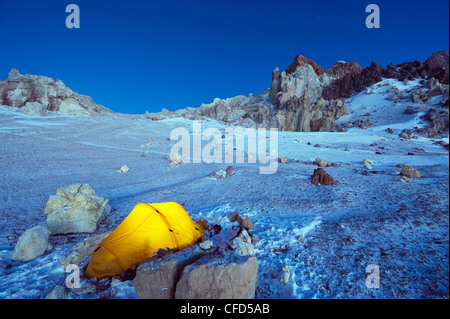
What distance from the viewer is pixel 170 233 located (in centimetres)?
410

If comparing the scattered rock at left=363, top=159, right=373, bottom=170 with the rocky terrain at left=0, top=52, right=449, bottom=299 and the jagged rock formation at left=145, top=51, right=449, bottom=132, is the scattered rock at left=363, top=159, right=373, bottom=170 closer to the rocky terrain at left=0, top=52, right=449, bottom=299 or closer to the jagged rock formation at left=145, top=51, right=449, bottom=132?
the rocky terrain at left=0, top=52, right=449, bottom=299

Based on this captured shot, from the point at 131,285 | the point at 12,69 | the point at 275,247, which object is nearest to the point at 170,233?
the point at 131,285

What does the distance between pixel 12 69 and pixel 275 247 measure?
121ft

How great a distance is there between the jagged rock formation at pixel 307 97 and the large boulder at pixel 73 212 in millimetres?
35410

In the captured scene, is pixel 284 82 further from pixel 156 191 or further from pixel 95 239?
pixel 95 239

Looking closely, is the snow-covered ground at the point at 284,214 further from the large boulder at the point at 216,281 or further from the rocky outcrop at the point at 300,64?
the rocky outcrop at the point at 300,64

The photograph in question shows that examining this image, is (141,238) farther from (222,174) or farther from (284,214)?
(222,174)

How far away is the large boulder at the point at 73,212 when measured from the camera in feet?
Result: 16.0

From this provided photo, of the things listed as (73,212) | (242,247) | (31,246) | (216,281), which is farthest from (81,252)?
(242,247)

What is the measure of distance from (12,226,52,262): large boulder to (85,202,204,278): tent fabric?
1352mm

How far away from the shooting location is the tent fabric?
3.52m

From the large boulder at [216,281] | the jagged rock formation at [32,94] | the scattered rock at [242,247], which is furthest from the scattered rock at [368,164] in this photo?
the jagged rock formation at [32,94]

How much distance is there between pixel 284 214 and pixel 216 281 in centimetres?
367
